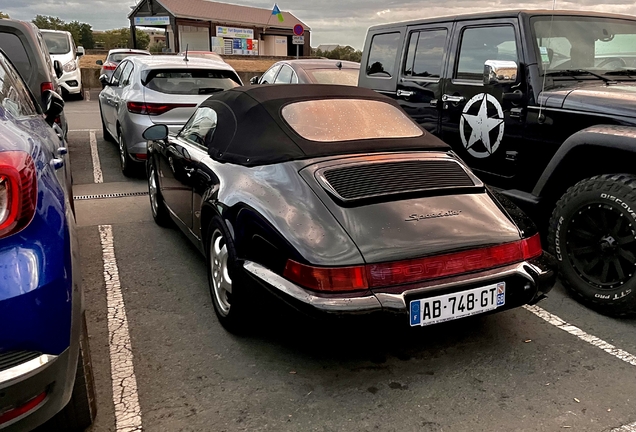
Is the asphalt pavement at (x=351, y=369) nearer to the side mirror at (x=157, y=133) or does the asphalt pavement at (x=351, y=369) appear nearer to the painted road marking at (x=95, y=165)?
→ the side mirror at (x=157, y=133)

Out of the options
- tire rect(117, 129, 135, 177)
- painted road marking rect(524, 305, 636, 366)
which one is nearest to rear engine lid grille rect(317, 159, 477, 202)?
painted road marking rect(524, 305, 636, 366)

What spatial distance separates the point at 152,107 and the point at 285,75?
8.84 ft

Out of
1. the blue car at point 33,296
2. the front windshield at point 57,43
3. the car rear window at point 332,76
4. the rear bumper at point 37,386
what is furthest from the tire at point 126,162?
the front windshield at point 57,43

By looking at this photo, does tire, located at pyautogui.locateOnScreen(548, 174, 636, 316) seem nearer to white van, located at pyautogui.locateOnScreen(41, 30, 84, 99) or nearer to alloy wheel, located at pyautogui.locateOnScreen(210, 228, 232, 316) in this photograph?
alloy wheel, located at pyautogui.locateOnScreen(210, 228, 232, 316)

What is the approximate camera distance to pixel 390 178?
10.0ft

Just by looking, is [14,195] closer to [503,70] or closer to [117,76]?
[503,70]

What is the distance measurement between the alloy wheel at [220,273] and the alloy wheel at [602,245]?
237 cm

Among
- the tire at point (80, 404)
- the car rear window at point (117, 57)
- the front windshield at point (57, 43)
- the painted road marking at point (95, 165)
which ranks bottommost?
the painted road marking at point (95, 165)

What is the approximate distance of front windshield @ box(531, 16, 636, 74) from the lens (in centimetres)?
438

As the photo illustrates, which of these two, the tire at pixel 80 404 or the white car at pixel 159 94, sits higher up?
the white car at pixel 159 94

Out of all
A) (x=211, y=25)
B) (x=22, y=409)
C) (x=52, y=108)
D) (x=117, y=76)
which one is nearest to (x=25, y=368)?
(x=22, y=409)

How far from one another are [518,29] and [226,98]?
2451 millimetres

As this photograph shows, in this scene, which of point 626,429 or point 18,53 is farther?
point 18,53

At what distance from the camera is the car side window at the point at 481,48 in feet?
Answer: 14.9
